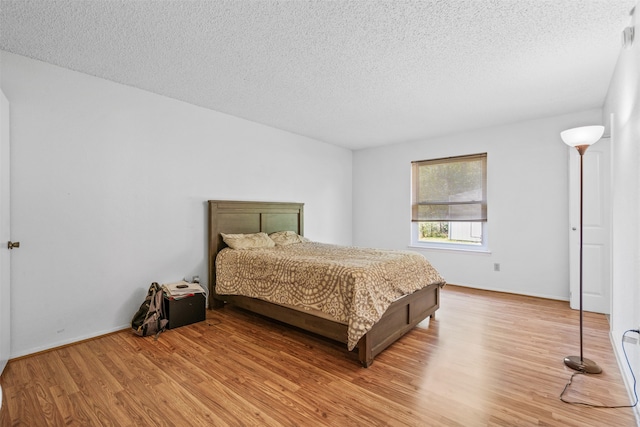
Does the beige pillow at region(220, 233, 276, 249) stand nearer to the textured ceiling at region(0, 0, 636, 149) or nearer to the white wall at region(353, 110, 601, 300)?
the textured ceiling at region(0, 0, 636, 149)

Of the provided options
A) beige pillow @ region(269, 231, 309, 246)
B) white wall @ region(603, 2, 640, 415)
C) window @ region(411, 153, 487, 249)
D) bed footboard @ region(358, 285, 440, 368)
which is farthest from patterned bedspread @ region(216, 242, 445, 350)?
window @ region(411, 153, 487, 249)

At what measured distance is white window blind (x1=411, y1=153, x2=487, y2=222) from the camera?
4.59 metres

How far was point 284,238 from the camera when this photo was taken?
164 inches

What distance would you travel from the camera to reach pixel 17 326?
2375 mm

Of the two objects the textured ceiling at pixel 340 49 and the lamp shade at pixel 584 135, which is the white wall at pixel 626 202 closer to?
the lamp shade at pixel 584 135

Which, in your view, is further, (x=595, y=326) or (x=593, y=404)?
(x=595, y=326)

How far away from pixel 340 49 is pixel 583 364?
10.0ft

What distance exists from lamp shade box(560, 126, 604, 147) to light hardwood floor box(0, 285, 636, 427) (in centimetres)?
171

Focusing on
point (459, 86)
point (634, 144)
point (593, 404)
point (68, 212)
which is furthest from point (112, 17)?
point (593, 404)

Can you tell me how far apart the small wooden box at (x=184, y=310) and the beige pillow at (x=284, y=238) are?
1.24m

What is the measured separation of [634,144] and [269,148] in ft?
12.7

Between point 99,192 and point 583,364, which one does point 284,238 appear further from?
point 583,364

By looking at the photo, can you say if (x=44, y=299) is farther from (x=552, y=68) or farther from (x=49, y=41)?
(x=552, y=68)

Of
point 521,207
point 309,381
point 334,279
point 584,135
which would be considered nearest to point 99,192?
point 334,279
